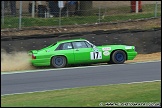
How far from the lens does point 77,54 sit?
20.0 metres

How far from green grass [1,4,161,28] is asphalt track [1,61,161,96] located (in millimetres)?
8685

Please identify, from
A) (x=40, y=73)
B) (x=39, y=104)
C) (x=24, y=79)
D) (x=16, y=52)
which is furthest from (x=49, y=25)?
(x=39, y=104)

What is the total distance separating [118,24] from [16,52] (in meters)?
8.47

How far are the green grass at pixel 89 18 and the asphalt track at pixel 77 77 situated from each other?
28.5ft

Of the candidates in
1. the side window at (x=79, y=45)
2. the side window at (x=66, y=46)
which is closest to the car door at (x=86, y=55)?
the side window at (x=79, y=45)

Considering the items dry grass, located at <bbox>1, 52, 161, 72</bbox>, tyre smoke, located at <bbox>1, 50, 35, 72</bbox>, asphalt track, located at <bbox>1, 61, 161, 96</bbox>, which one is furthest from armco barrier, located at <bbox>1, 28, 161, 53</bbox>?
asphalt track, located at <bbox>1, 61, 161, 96</bbox>

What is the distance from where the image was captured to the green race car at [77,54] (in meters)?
19.8

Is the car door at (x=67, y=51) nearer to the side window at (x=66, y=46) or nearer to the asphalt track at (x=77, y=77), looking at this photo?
the side window at (x=66, y=46)

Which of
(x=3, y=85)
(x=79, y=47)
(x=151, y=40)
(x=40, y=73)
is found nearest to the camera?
(x=3, y=85)

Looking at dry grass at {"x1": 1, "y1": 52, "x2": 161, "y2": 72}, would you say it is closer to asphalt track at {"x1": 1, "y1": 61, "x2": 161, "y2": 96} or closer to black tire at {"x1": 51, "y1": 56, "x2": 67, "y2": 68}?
black tire at {"x1": 51, "y1": 56, "x2": 67, "y2": 68}

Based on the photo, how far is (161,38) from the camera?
23719 mm

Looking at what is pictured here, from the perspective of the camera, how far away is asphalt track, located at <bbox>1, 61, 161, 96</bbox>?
14.3 m

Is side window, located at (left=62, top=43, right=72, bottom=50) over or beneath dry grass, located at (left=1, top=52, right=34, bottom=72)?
over

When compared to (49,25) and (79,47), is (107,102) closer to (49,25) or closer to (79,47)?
(79,47)
